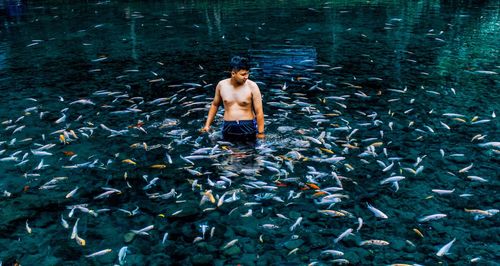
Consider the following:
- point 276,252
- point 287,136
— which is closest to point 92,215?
point 276,252

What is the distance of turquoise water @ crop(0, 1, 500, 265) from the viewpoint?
685 cm

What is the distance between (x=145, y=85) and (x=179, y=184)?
8262 millimetres

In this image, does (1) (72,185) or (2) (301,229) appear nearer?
(2) (301,229)

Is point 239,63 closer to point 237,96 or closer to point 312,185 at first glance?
point 237,96

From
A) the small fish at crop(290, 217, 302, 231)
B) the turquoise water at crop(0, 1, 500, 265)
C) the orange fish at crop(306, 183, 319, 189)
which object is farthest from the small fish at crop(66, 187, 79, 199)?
the orange fish at crop(306, 183, 319, 189)

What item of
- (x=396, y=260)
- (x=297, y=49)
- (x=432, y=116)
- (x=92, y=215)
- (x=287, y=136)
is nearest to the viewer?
(x=396, y=260)

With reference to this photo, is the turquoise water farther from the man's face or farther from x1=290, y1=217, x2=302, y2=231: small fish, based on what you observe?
the man's face

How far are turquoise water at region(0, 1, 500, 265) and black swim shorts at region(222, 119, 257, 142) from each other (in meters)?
Result: 0.25

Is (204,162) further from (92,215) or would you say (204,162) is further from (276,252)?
(276,252)

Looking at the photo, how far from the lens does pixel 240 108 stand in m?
9.69

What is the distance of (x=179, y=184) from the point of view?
8.71m

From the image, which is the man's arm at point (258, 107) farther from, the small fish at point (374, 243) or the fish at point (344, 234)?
the small fish at point (374, 243)

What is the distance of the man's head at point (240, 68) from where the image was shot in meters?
8.59

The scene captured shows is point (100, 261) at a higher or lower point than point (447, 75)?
lower
